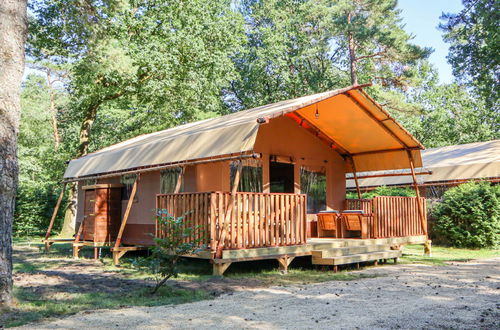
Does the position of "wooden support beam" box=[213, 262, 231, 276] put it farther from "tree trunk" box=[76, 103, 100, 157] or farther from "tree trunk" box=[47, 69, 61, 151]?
"tree trunk" box=[47, 69, 61, 151]

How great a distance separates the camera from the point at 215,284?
752cm

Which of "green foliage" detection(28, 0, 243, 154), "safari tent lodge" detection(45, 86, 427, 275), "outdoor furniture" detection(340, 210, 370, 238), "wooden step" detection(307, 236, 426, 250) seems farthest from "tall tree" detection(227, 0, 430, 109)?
"outdoor furniture" detection(340, 210, 370, 238)

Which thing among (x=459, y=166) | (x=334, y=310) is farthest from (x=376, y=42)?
(x=334, y=310)

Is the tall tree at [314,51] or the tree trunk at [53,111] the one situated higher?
the tall tree at [314,51]

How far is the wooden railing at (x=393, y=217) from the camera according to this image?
11.2 meters

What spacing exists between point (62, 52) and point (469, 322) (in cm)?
1705

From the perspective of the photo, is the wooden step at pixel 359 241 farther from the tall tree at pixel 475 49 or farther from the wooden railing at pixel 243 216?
the tall tree at pixel 475 49

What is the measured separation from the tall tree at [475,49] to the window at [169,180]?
13722 millimetres

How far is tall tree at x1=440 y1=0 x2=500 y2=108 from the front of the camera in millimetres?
18656

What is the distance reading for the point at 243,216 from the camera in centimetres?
855

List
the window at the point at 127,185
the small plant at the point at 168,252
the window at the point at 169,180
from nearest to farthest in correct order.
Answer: the small plant at the point at 168,252, the window at the point at 169,180, the window at the point at 127,185

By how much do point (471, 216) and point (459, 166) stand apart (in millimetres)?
3824

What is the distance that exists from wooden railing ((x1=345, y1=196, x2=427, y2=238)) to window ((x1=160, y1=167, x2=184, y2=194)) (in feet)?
15.2

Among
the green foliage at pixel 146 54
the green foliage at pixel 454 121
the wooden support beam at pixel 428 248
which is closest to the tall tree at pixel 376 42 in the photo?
the green foliage at pixel 454 121
